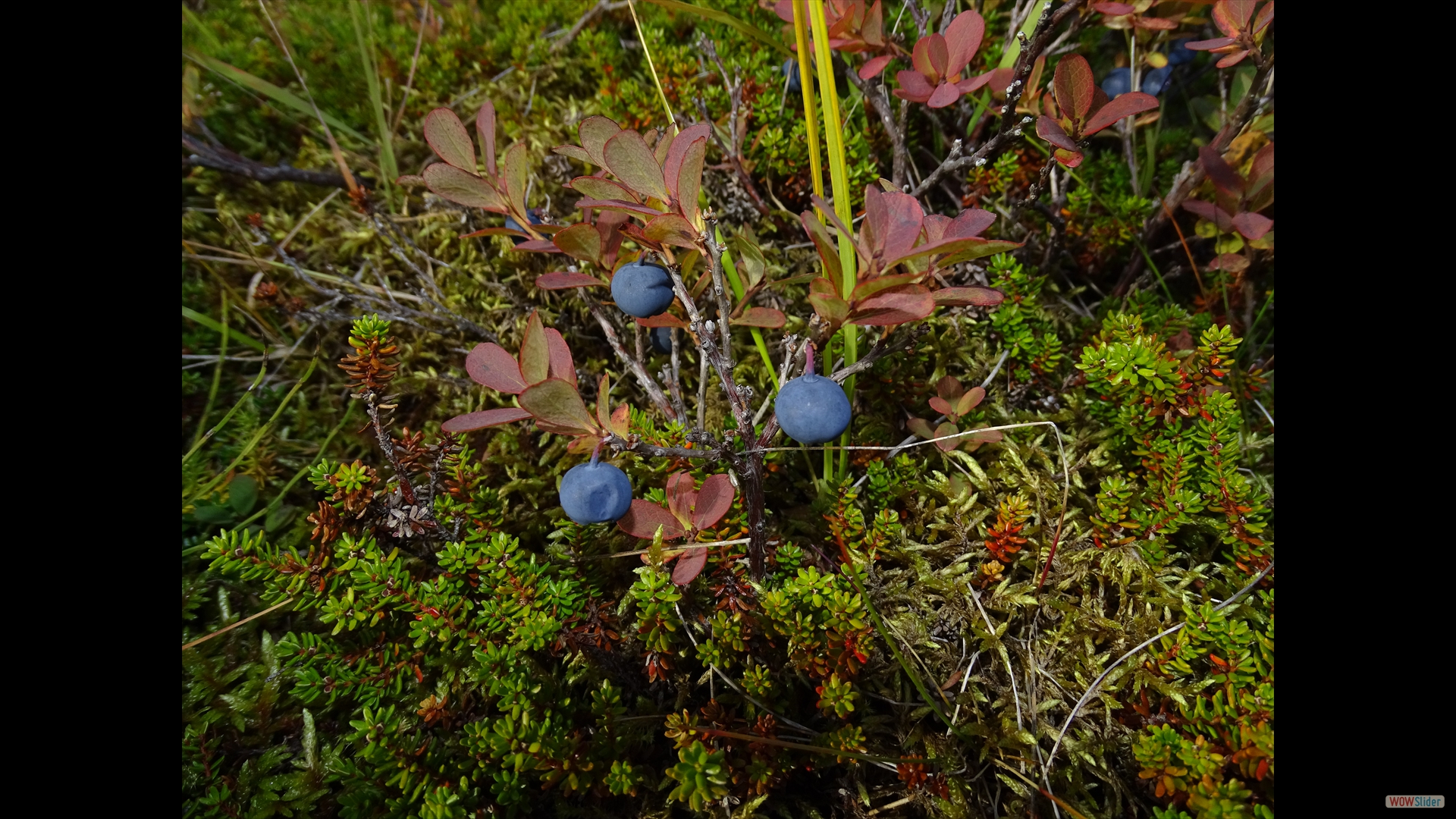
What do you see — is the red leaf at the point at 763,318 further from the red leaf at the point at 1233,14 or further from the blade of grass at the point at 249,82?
the blade of grass at the point at 249,82

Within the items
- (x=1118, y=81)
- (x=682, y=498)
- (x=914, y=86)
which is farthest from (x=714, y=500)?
(x=1118, y=81)

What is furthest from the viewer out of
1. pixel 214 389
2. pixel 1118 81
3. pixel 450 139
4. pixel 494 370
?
pixel 1118 81

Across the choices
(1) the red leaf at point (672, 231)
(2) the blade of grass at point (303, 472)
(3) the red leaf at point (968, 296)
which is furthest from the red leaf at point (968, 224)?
(2) the blade of grass at point (303, 472)

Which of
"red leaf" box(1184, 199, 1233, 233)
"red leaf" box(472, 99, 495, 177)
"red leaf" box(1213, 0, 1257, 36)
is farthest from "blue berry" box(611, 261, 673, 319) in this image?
"red leaf" box(1213, 0, 1257, 36)

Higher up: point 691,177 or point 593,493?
point 691,177

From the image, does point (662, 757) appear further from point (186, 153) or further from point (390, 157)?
point (186, 153)

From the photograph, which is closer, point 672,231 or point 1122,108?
point 672,231

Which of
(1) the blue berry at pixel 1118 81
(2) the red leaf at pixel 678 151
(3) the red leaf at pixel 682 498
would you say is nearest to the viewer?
(2) the red leaf at pixel 678 151

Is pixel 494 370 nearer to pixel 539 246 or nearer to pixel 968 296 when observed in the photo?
pixel 539 246
